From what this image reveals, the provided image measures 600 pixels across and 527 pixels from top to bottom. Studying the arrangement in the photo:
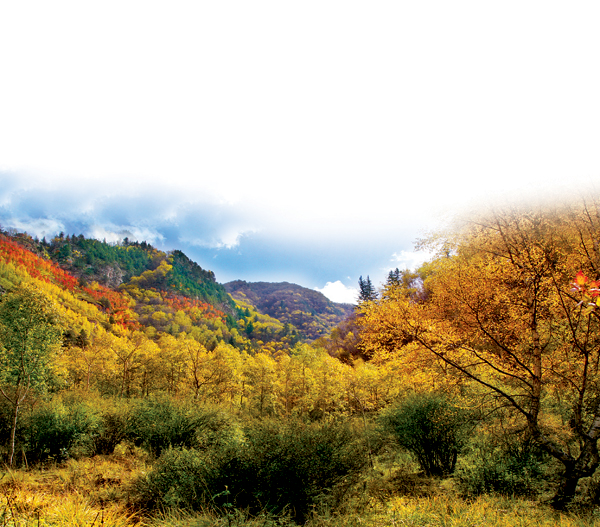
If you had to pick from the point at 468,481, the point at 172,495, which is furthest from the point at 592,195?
the point at 172,495

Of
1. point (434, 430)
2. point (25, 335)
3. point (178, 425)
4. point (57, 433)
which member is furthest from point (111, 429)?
point (434, 430)

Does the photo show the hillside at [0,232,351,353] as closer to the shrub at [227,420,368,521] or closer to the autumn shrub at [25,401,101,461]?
the autumn shrub at [25,401,101,461]

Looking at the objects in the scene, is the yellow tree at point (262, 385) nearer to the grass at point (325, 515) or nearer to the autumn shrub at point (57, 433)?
the autumn shrub at point (57, 433)

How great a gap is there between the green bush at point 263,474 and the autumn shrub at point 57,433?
28.5 ft

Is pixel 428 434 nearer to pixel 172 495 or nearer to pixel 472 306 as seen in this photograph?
pixel 472 306

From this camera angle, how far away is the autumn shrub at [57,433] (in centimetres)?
1332

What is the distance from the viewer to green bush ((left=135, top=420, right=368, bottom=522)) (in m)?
6.43

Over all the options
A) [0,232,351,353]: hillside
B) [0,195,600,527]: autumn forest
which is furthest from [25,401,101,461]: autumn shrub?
[0,232,351,353]: hillside

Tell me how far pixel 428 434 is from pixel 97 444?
1698cm

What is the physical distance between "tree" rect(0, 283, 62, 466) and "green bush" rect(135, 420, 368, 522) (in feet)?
28.0

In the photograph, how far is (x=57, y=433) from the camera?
1338cm

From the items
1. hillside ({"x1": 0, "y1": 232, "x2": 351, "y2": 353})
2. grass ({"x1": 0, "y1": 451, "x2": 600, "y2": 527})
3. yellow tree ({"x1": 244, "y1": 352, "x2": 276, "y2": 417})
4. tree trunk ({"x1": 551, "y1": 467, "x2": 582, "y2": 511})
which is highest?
hillside ({"x1": 0, "y1": 232, "x2": 351, "y2": 353})

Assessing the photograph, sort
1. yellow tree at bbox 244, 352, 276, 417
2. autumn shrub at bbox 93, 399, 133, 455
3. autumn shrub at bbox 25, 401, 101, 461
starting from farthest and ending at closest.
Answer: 1. yellow tree at bbox 244, 352, 276, 417
2. autumn shrub at bbox 93, 399, 133, 455
3. autumn shrub at bbox 25, 401, 101, 461

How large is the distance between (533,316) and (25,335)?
63.0 ft
